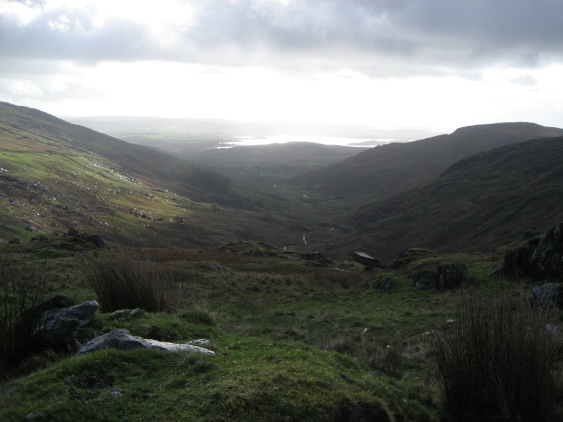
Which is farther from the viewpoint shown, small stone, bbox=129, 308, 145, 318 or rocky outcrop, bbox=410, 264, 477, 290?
rocky outcrop, bbox=410, 264, 477, 290

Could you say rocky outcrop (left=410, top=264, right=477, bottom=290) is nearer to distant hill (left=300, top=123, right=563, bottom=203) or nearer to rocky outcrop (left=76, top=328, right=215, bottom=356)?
rocky outcrop (left=76, top=328, right=215, bottom=356)

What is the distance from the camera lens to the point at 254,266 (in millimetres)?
40406

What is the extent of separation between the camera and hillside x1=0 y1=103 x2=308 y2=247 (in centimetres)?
7494

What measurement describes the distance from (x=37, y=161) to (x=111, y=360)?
121 meters

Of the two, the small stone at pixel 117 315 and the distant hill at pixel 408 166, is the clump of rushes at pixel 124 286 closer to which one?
the small stone at pixel 117 315

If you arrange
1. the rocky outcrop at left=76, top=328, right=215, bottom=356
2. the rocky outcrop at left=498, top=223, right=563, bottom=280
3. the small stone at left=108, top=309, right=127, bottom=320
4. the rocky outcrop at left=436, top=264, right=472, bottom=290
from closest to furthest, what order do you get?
the rocky outcrop at left=76, top=328, right=215, bottom=356, the small stone at left=108, top=309, right=127, bottom=320, the rocky outcrop at left=498, top=223, right=563, bottom=280, the rocky outcrop at left=436, top=264, right=472, bottom=290

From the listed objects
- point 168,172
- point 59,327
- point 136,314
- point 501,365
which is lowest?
point 136,314

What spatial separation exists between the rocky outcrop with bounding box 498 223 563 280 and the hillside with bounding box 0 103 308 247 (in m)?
41.7

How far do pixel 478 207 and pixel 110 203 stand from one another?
81459 mm

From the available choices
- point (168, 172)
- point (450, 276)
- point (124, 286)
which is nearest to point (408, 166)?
point (168, 172)

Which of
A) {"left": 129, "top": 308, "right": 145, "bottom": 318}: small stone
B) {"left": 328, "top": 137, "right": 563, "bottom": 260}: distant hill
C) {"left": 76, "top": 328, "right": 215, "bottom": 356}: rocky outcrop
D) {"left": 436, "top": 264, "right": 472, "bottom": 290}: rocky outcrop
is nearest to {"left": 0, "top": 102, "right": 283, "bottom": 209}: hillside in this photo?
{"left": 328, "top": 137, "right": 563, "bottom": 260}: distant hill

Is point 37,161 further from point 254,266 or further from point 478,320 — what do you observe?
point 478,320

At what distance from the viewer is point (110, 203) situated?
3863 inches

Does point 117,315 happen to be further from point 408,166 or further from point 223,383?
point 408,166
